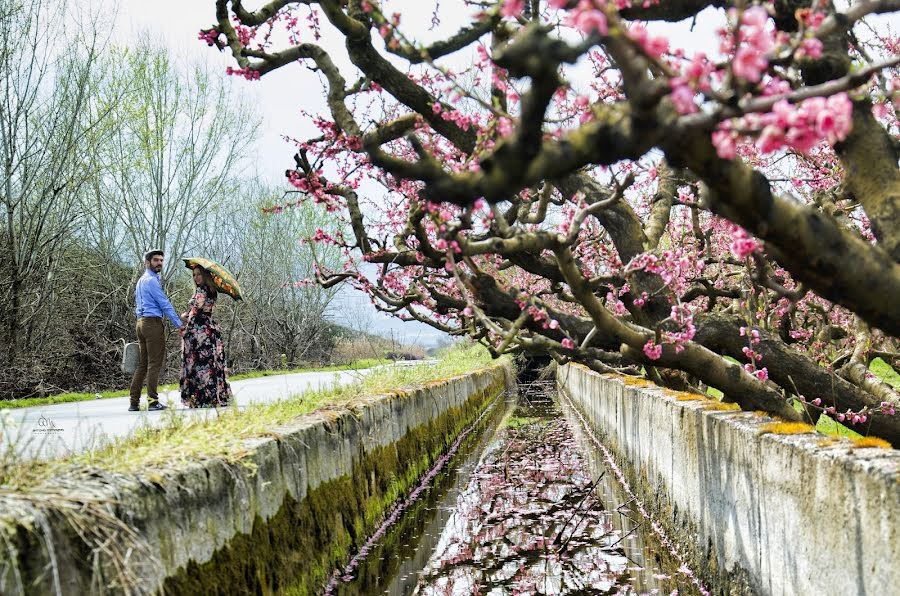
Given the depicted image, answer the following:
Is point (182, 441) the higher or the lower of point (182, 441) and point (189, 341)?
the lower

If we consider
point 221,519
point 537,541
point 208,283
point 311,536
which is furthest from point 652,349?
point 208,283

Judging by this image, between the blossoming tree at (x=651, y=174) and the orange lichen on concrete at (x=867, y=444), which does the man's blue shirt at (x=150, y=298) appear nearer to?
the blossoming tree at (x=651, y=174)

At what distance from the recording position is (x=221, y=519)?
413cm

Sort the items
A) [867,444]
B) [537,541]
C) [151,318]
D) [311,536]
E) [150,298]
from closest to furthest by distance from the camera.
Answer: [867,444]
[311,536]
[537,541]
[150,298]
[151,318]

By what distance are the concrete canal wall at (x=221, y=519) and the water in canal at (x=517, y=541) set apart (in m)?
0.40

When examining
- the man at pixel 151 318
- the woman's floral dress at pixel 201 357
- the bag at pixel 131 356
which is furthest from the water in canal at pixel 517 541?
the bag at pixel 131 356

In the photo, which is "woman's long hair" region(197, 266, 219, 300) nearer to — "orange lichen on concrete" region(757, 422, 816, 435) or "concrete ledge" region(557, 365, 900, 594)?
"concrete ledge" region(557, 365, 900, 594)

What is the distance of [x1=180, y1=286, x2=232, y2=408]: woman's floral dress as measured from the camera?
11.0 meters

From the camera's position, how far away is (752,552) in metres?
4.71

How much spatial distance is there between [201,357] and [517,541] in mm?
5589

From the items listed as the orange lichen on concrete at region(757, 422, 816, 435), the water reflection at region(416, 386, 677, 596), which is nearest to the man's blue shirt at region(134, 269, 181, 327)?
the water reflection at region(416, 386, 677, 596)

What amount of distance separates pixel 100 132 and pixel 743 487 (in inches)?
738

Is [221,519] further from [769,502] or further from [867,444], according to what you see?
[867,444]

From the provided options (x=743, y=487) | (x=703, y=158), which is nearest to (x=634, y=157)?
(x=703, y=158)
